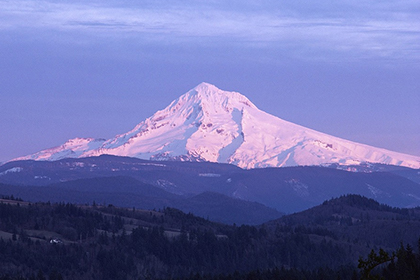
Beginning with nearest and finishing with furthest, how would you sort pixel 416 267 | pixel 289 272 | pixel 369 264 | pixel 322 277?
pixel 369 264 < pixel 416 267 < pixel 322 277 < pixel 289 272

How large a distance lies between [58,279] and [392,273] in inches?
3141

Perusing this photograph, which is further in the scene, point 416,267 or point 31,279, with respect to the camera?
point 31,279

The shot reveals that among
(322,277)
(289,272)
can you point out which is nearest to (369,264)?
(322,277)

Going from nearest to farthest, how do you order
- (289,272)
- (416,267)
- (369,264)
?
(369,264)
(416,267)
(289,272)

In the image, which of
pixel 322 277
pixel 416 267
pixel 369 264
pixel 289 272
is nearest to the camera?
pixel 369 264

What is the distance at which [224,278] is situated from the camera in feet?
615

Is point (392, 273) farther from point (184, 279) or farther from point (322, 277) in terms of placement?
point (184, 279)

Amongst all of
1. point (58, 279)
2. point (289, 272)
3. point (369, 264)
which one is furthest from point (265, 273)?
point (369, 264)

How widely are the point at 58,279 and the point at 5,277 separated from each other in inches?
443

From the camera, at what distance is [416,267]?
127000 millimetres

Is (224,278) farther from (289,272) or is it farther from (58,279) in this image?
(58,279)

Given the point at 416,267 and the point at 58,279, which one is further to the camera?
the point at 58,279

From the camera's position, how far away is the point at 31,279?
18738 cm

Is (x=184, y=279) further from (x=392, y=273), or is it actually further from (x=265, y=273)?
(x=392, y=273)
